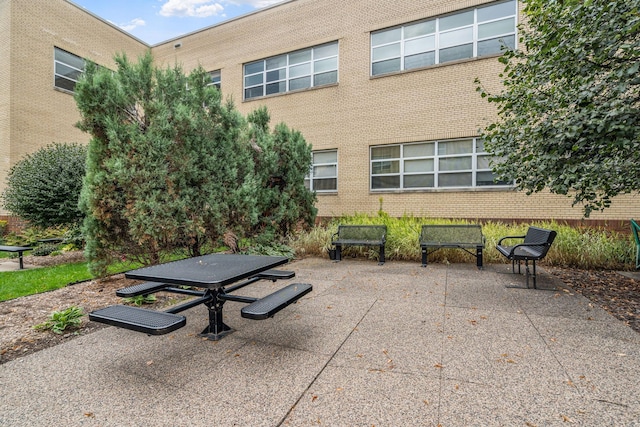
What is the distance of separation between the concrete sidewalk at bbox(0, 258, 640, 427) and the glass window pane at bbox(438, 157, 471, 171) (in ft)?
25.9

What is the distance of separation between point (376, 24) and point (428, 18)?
1.92m

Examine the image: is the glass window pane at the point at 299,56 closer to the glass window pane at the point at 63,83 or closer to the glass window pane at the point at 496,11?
the glass window pane at the point at 496,11

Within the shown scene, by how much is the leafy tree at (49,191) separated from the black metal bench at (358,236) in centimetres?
676

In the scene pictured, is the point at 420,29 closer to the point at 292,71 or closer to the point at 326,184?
the point at 292,71

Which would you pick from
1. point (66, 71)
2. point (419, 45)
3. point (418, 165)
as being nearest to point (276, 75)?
point (419, 45)

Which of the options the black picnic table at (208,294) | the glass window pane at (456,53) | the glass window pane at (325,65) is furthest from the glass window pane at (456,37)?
the black picnic table at (208,294)

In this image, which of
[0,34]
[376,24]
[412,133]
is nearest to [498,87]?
[412,133]

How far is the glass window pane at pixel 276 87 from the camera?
14.9 m

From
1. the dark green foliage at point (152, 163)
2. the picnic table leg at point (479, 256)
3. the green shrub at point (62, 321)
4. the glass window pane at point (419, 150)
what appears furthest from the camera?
the glass window pane at point (419, 150)

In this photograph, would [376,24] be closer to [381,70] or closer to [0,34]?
[381,70]

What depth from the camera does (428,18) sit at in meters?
12.1

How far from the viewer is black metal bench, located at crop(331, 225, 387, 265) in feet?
25.7

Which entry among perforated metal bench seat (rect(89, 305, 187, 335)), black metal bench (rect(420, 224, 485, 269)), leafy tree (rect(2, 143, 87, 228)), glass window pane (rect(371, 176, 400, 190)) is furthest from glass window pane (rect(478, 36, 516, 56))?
leafy tree (rect(2, 143, 87, 228))

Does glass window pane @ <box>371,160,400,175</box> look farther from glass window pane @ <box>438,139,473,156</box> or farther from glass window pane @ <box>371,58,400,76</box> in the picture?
glass window pane @ <box>371,58,400,76</box>
